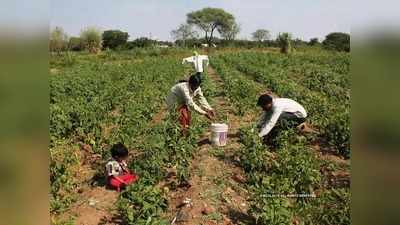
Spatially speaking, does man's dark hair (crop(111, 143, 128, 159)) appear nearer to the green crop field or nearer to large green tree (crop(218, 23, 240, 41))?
the green crop field

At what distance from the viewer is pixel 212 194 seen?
422 centimetres

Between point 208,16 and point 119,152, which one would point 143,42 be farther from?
point 119,152

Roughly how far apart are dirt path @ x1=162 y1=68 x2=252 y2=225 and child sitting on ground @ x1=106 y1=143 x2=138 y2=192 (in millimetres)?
470

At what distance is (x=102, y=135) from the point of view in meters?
6.43

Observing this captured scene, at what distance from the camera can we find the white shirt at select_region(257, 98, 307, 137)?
5.22 meters

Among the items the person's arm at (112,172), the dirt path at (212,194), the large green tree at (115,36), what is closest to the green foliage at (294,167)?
the dirt path at (212,194)

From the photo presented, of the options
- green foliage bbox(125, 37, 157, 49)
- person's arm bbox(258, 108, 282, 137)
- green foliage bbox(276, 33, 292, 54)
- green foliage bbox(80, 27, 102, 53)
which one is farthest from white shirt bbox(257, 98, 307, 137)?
green foliage bbox(125, 37, 157, 49)

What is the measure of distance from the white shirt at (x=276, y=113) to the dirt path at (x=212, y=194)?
1.67 ft

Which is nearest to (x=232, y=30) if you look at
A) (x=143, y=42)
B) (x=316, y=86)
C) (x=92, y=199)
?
(x=92, y=199)

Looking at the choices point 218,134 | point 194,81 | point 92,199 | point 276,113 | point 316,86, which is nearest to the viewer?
point 92,199

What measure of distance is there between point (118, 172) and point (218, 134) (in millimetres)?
1612
